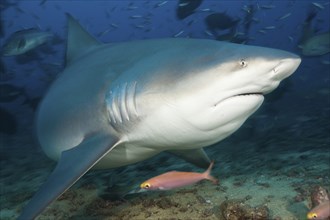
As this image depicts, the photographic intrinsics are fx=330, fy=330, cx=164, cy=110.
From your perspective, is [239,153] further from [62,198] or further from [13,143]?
[13,143]

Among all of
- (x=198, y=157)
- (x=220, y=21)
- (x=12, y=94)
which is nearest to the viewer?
(x=198, y=157)

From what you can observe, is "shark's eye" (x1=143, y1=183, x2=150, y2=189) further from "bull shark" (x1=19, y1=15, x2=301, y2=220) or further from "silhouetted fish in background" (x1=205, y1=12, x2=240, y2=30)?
"silhouetted fish in background" (x1=205, y1=12, x2=240, y2=30)

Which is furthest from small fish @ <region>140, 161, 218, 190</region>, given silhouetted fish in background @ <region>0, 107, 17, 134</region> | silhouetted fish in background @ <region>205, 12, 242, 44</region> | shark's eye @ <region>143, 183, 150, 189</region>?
silhouetted fish in background @ <region>0, 107, 17, 134</region>

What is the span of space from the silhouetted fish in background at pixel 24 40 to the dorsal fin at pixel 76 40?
3.39m

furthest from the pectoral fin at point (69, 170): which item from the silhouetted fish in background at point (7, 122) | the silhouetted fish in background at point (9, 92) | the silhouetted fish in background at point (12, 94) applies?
the silhouetted fish in background at point (9, 92)

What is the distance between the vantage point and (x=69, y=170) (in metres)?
2.83

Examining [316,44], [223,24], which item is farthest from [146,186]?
[223,24]

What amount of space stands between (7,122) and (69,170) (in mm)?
11271

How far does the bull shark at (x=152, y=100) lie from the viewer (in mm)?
2455

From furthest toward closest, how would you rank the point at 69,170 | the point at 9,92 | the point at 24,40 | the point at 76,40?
1. the point at 9,92
2. the point at 24,40
3. the point at 76,40
4. the point at 69,170

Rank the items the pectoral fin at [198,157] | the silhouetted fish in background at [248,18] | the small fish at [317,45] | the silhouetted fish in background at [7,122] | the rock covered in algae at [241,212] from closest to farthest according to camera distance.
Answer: the rock covered in algae at [241,212]
the pectoral fin at [198,157]
the small fish at [317,45]
the silhouetted fish in background at [248,18]
the silhouetted fish in background at [7,122]

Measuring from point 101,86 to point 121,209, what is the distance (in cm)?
154

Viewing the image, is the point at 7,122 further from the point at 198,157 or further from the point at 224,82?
the point at 224,82

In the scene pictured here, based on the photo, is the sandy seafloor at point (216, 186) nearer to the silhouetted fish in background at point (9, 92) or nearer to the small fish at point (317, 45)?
the small fish at point (317, 45)
